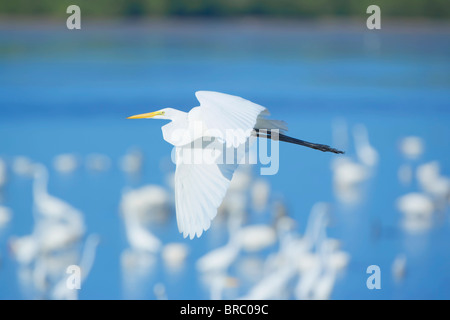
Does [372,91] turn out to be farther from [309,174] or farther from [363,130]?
[309,174]

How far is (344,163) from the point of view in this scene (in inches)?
287

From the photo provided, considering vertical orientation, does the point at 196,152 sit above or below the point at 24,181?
above

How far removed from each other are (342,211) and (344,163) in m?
0.63

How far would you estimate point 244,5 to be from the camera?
12953 mm

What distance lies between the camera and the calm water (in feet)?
19.1

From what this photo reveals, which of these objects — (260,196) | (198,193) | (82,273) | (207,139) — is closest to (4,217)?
(82,273)

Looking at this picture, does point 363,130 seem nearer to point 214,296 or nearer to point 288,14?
point 288,14

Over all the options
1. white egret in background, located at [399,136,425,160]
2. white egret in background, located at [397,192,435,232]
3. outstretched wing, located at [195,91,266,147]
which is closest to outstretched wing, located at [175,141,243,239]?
outstretched wing, located at [195,91,266,147]

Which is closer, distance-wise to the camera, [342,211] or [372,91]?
[342,211]

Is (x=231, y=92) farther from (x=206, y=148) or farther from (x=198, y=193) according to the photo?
(x=198, y=193)

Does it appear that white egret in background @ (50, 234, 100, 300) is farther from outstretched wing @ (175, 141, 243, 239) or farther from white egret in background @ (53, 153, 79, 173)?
outstretched wing @ (175, 141, 243, 239)
